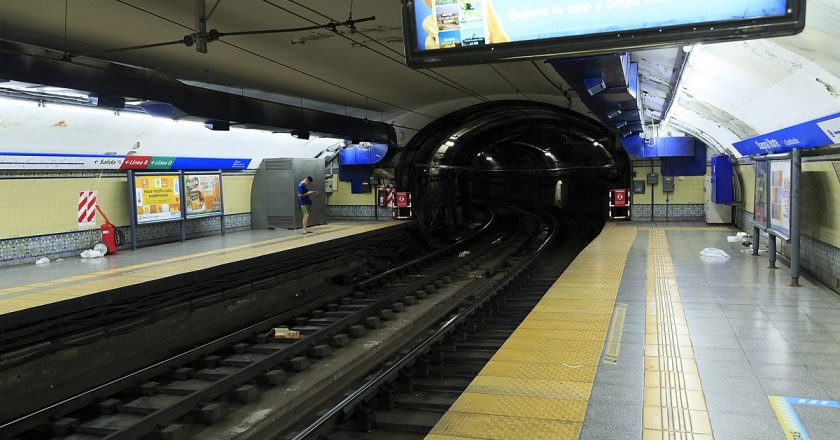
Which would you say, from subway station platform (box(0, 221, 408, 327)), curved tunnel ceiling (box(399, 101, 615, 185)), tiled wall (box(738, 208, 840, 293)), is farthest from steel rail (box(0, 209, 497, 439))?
curved tunnel ceiling (box(399, 101, 615, 185))

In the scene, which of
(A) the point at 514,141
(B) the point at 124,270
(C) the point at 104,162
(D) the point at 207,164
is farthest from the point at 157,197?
(A) the point at 514,141

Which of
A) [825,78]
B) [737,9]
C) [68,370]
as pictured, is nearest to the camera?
[737,9]

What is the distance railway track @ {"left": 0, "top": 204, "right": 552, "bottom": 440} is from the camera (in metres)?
5.51

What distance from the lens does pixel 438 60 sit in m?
3.90

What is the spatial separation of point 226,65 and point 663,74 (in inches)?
277

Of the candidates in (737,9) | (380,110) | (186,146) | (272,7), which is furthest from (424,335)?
(380,110)

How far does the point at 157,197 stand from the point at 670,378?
11383 millimetres

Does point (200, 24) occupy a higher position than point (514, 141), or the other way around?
point (514, 141)

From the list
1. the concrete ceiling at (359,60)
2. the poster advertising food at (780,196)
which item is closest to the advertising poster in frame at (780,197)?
the poster advertising food at (780,196)

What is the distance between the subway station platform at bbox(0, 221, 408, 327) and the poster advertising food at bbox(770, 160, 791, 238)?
8467 millimetres

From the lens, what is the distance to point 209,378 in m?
6.84

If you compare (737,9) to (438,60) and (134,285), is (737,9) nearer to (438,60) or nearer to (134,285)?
(438,60)

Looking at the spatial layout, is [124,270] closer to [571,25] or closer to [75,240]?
[75,240]

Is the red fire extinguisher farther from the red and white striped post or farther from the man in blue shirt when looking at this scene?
the man in blue shirt
